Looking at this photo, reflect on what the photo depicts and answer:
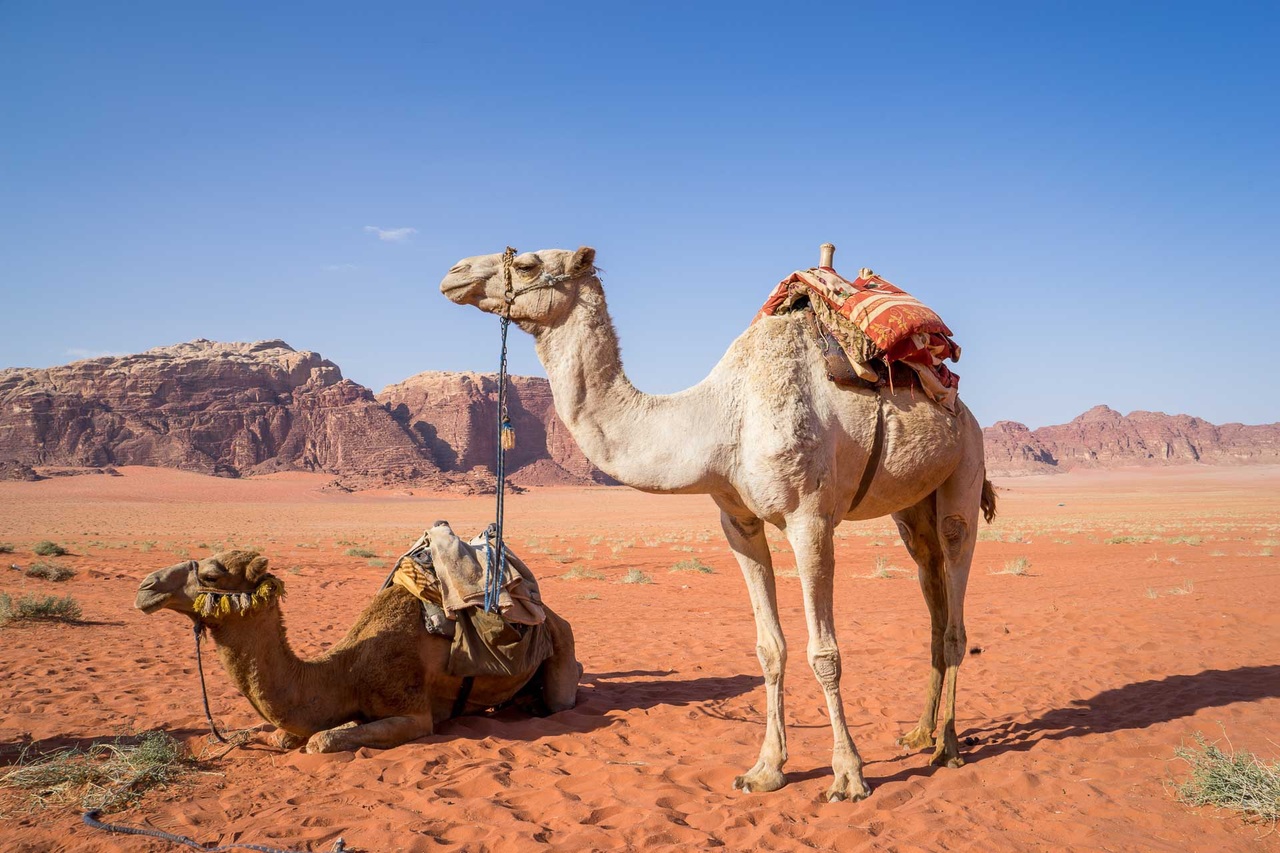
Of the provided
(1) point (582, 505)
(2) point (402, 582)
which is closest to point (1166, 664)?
(2) point (402, 582)

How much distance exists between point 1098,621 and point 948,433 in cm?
732

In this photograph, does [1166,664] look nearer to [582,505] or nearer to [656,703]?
[656,703]

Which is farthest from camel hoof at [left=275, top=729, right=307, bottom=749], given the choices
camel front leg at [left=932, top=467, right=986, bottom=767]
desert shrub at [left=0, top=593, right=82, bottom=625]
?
desert shrub at [left=0, top=593, right=82, bottom=625]

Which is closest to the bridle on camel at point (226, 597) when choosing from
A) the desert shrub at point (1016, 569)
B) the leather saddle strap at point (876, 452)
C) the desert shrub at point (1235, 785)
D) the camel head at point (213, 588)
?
the camel head at point (213, 588)

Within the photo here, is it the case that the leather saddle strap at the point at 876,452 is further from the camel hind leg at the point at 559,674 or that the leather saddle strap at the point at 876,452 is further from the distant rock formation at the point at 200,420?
the distant rock formation at the point at 200,420

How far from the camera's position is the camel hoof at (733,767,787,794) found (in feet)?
15.5

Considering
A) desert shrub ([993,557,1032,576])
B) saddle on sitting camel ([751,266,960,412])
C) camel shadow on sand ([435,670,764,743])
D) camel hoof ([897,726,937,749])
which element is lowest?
desert shrub ([993,557,1032,576])

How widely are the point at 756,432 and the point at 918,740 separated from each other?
116 inches

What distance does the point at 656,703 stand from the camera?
711 centimetres

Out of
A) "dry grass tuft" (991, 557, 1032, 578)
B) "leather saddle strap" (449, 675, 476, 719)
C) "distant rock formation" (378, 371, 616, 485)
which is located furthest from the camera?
"distant rock formation" (378, 371, 616, 485)

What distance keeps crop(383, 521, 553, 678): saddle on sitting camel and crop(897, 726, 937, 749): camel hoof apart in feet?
9.37

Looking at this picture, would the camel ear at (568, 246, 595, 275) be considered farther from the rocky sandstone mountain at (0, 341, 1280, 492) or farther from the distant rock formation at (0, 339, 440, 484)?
the distant rock formation at (0, 339, 440, 484)

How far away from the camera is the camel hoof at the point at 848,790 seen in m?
4.57

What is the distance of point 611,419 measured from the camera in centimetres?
447
